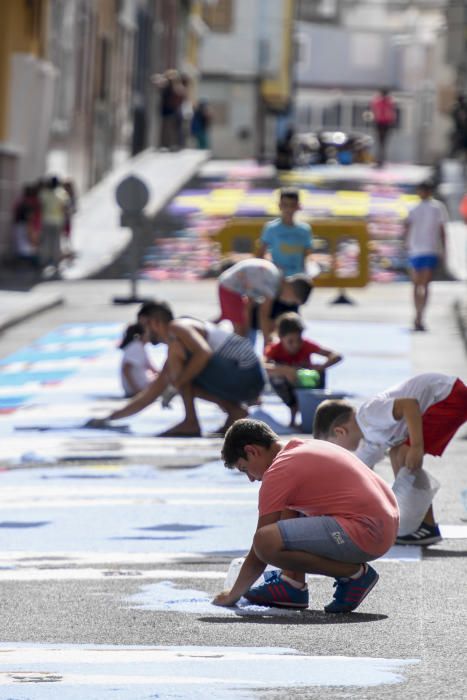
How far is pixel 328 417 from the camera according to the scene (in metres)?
9.51

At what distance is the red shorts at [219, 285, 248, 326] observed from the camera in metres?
17.2

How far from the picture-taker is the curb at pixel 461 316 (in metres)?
22.1

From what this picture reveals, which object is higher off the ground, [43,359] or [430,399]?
[430,399]

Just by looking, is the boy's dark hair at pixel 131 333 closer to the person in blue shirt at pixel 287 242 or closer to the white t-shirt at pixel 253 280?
the white t-shirt at pixel 253 280

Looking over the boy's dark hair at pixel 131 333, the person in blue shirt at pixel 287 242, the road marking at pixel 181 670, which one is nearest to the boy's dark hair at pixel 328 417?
the road marking at pixel 181 670

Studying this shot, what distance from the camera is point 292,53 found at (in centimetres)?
8231

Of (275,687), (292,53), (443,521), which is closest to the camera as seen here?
(275,687)

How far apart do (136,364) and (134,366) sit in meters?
0.05

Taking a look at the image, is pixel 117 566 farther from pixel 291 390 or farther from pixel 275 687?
pixel 291 390


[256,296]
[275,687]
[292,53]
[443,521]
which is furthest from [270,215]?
[292,53]

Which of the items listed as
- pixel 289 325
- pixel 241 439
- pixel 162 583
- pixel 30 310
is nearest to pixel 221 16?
pixel 30 310

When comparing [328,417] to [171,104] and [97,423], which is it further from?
[171,104]

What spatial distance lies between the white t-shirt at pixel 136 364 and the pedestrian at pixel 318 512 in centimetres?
767

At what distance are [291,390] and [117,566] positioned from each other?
5648 millimetres
